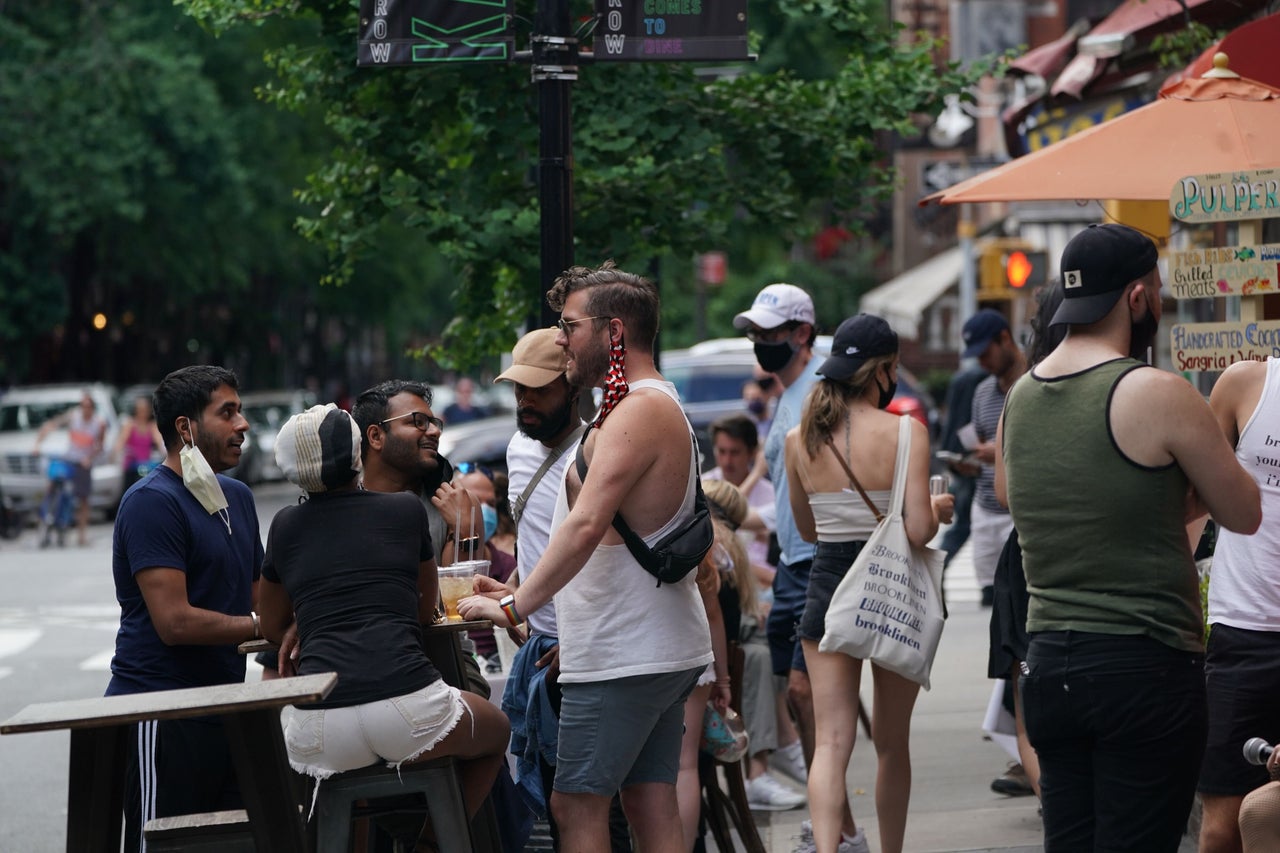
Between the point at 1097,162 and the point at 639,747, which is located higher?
the point at 1097,162

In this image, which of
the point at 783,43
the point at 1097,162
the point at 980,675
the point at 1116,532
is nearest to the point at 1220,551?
the point at 1116,532

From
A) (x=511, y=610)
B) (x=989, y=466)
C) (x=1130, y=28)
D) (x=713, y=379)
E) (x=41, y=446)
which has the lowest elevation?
(x=41, y=446)

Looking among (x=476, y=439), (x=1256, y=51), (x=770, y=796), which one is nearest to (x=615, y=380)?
(x=1256, y=51)

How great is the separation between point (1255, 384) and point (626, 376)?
64.9 inches

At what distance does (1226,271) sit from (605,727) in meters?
2.61

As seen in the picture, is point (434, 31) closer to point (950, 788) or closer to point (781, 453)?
point (781, 453)

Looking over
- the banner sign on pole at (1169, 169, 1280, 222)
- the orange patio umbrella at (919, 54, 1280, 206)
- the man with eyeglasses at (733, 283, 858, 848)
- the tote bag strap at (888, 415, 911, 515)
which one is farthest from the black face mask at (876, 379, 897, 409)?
the banner sign on pole at (1169, 169, 1280, 222)

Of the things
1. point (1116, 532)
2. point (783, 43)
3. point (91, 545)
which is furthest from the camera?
point (783, 43)

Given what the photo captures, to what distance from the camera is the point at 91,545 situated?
77.5 ft

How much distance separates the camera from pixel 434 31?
6.45 m

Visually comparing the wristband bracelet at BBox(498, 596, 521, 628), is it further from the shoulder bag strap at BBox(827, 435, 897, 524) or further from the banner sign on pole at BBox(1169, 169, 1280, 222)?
the banner sign on pole at BBox(1169, 169, 1280, 222)

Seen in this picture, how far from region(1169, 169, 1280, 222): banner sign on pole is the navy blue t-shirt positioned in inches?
124

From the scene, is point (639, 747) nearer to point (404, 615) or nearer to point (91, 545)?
point (404, 615)

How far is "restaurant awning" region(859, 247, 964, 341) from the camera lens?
3102cm
